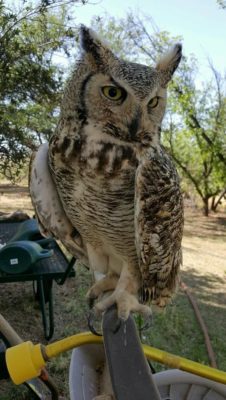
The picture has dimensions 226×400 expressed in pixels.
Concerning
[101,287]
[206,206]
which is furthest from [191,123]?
[101,287]

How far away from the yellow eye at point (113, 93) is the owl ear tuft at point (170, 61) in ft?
0.65

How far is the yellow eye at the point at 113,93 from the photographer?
1271 mm

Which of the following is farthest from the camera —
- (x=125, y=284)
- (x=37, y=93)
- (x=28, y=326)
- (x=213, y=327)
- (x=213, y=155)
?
(x=213, y=155)

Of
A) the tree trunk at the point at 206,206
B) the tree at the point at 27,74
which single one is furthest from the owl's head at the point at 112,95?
the tree trunk at the point at 206,206

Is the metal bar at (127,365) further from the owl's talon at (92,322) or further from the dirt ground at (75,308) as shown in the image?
the dirt ground at (75,308)

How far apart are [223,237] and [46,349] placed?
358 inches

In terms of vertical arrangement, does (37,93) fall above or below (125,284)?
above

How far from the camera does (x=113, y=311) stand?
128 cm

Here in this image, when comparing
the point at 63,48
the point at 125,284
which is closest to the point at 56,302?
the point at 125,284

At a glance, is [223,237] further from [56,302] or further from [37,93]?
[56,302]

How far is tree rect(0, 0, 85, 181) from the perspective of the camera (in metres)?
5.74

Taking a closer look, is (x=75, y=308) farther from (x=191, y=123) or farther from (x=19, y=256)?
(x=191, y=123)

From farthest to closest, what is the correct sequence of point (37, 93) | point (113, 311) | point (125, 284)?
point (37, 93) < point (125, 284) < point (113, 311)

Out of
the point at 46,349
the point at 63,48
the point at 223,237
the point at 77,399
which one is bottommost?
the point at 223,237
